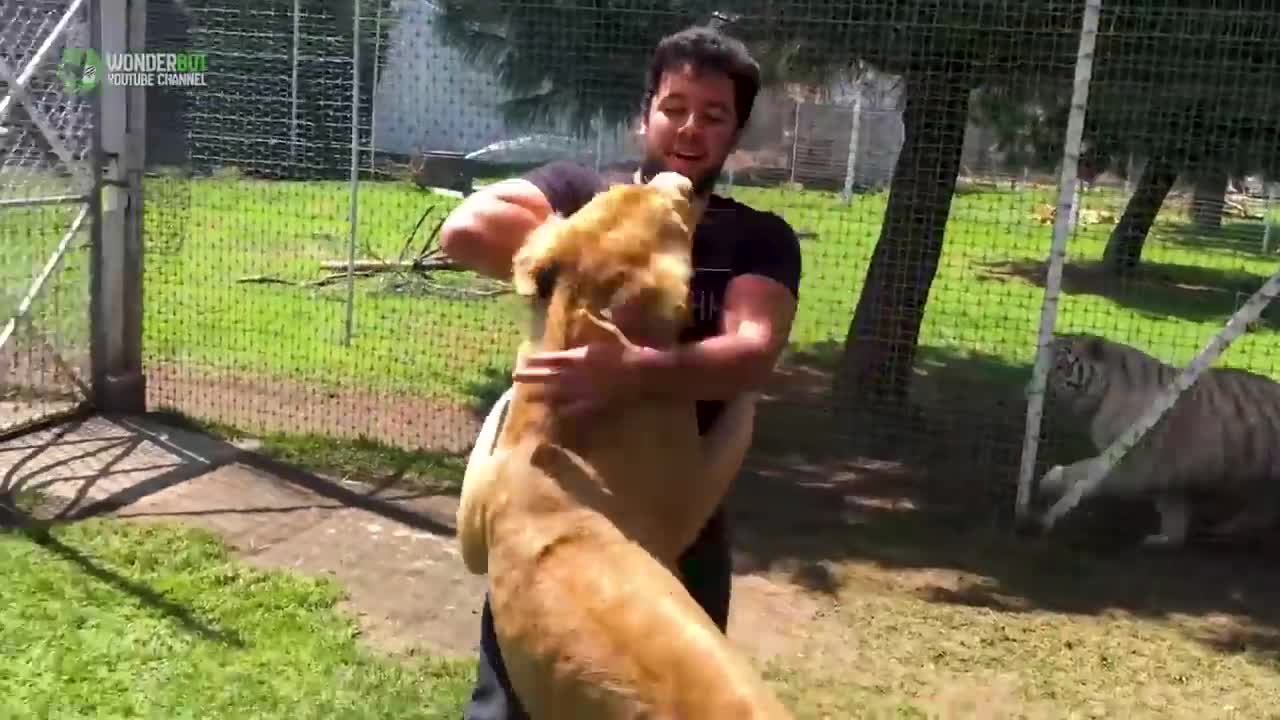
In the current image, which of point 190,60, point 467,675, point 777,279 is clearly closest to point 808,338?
point 190,60

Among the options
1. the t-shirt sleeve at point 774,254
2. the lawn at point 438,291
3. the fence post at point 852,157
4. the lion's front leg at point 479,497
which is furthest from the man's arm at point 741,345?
the fence post at point 852,157

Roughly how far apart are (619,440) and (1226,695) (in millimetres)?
3854

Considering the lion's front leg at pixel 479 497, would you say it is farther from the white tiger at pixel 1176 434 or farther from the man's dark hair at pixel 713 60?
the white tiger at pixel 1176 434

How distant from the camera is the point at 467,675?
4.39 m

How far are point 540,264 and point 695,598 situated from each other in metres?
0.68

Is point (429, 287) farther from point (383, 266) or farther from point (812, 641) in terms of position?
point (812, 641)

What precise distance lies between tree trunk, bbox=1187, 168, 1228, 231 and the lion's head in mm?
5373

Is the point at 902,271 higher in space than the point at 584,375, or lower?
lower

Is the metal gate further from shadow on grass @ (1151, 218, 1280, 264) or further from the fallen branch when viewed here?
shadow on grass @ (1151, 218, 1280, 264)

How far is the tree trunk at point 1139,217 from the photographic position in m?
6.68

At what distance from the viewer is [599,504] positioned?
5.98ft

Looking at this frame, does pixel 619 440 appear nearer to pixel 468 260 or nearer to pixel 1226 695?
pixel 468 260

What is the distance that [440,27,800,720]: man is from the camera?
6.61 feet

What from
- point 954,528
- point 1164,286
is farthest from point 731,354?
point 1164,286
